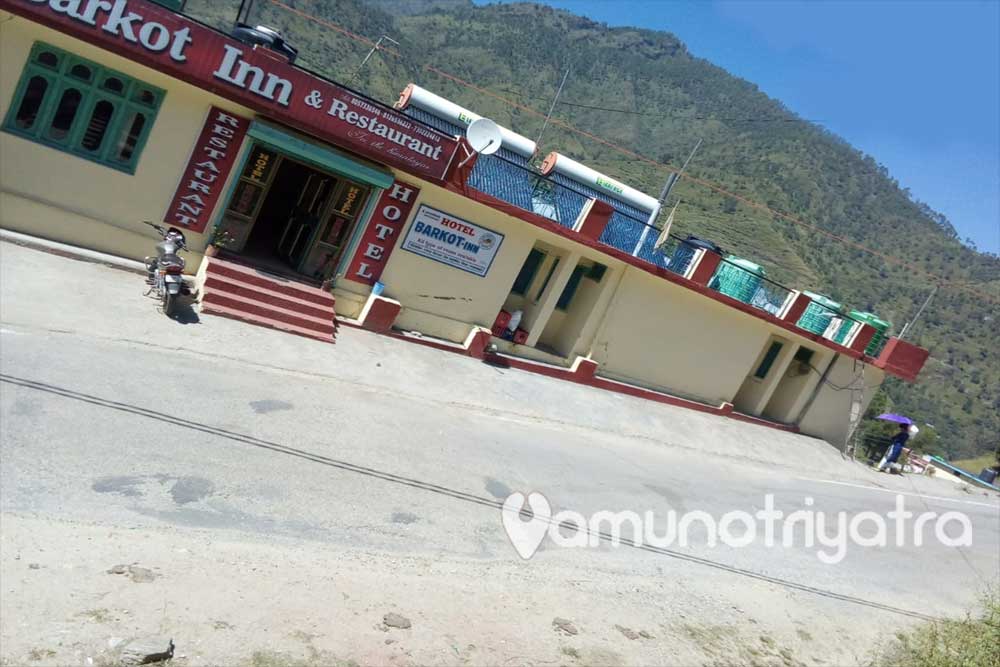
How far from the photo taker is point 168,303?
35.8 ft

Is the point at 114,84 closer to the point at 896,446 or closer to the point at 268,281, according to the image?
the point at 268,281

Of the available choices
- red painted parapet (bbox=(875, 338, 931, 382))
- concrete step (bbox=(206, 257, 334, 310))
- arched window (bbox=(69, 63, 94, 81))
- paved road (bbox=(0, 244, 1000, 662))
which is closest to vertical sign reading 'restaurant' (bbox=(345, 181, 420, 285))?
concrete step (bbox=(206, 257, 334, 310))

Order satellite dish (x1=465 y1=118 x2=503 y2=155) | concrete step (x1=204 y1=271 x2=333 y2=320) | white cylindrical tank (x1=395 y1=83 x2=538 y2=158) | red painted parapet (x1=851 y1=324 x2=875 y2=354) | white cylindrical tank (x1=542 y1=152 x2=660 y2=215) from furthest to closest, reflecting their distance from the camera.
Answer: red painted parapet (x1=851 y1=324 x2=875 y2=354) → white cylindrical tank (x1=542 y1=152 x2=660 y2=215) → white cylindrical tank (x1=395 y1=83 x2=538 y2=158) → satellite dish (x1=465 y1=118 x2=503 y2=155) → concrete step (x1=204 y1=271 x2=333 y2=320)

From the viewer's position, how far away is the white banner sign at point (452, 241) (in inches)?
567

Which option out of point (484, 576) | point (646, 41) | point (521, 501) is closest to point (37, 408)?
point (484, 576)

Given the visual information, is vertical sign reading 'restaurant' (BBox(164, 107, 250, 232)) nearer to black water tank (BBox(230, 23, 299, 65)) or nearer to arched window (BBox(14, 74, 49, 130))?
black water tank (BBox(230, 23, 299, 65))

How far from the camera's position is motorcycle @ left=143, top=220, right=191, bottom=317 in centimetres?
1090

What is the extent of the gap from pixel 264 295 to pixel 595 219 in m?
7.53

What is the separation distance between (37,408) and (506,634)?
5322mm

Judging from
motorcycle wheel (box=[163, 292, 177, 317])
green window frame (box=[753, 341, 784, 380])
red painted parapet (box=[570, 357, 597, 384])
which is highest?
green window frame (box=[753, 341, 784, 380])

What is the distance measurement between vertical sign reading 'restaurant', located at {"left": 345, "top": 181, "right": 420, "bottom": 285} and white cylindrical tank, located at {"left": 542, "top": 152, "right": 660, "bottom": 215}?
485 centimetres

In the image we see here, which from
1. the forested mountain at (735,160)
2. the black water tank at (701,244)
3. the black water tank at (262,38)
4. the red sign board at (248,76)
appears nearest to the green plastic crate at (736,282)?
the black water tank at (701,244)

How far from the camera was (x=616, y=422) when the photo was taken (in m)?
15.5

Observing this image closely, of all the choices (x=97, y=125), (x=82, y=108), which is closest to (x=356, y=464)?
(x=97, y=125)
